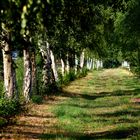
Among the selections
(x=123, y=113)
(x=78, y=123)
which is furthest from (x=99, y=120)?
(x=123, y=113)

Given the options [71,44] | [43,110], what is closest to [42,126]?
[43,110]

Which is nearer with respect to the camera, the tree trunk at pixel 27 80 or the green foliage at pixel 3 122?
the green foliage at pixel 3 122

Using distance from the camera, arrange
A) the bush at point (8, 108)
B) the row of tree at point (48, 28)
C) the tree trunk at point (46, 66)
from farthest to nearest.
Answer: the tree trunk at point (46, 66) → the bush at point (8, 108) → the row of tree at point (48, 28)

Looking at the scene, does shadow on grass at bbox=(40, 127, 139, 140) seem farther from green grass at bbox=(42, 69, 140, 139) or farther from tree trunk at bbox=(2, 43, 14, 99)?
tree trunk at bbox=(2, 43, 14, 99)

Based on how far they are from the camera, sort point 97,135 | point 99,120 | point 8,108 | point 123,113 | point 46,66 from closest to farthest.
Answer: point 97,135 < point 99,120 < point 8,108 < point 123,113 < point 46,66

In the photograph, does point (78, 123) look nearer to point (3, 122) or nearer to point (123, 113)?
point (3, 122)

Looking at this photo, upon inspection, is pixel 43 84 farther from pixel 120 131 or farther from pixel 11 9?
pixel 11 9

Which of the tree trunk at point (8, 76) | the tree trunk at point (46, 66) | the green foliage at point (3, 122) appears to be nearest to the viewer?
the green foliage at point (3, 122)

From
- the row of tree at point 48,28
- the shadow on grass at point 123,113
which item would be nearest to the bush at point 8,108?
the row of tree at point 48,28

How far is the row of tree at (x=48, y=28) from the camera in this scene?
885 cm

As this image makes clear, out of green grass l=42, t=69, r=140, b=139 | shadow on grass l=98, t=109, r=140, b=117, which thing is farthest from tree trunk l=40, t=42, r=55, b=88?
shadow on grass l=98, t=109, r=140, b=117

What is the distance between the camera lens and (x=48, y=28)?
11773 millimetres

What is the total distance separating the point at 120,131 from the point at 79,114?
5536 mm

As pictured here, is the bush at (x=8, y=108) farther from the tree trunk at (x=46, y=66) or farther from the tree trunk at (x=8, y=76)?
the tree trunk at (x=46, y=66)
